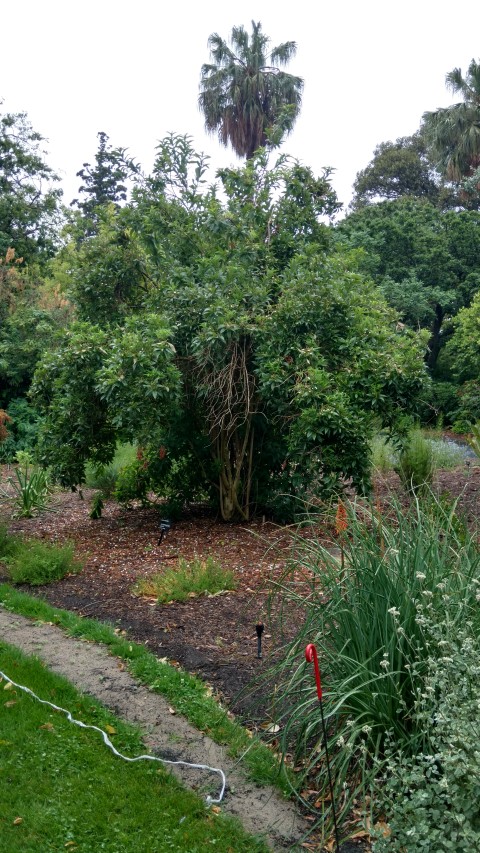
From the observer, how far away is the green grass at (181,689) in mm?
3800

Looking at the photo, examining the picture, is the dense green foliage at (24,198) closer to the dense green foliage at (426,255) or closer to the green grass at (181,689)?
the dense green foliage at (426,255)

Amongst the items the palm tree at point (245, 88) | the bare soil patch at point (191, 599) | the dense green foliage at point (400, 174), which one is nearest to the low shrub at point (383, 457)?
the bare soil patch at point (191, 599)

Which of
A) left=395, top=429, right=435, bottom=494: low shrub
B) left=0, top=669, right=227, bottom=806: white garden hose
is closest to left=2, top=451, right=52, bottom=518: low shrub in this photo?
left=395, top=429, right=435, bottom=494: low shrub

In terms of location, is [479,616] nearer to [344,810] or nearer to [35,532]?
[344,810]

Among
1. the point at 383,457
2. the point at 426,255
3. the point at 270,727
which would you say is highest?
the point at 426,255

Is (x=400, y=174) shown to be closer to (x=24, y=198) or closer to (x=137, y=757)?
(x=24, y=198)

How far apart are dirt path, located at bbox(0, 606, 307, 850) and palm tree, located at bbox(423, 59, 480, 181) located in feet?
78.3

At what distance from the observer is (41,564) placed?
7336mm

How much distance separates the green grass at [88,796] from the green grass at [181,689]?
0.34 metres

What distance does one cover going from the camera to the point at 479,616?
3.63 m

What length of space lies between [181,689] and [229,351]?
13.7ft

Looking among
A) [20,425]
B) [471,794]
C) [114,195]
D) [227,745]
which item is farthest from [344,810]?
[114,195]

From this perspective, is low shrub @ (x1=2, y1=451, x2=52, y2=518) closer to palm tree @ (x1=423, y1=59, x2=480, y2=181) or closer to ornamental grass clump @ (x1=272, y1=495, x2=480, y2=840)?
ornamental grass clump @ (x1=272, y1=495, x2=480, y2=840)

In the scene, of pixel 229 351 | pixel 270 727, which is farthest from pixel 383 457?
pixel 270 727
